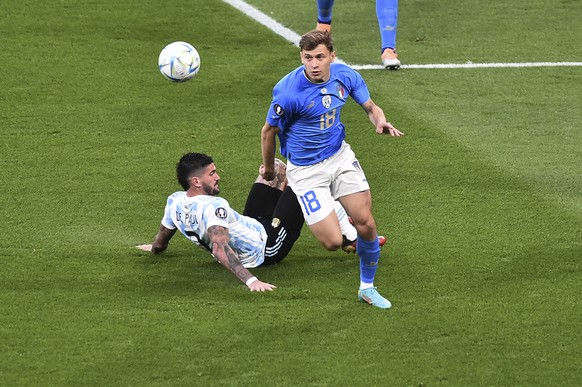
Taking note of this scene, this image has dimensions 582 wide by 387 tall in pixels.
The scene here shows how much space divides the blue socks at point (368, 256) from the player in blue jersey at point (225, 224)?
67 centimetres

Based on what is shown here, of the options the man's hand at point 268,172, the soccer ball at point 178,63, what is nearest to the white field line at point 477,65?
the soccer ball at point 178,63

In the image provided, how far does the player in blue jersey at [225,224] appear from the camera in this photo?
8.16 meters

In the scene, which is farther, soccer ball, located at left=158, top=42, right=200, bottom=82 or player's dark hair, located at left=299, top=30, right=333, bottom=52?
soccer ball, located at left=158, top=42, right=200, bottom=82

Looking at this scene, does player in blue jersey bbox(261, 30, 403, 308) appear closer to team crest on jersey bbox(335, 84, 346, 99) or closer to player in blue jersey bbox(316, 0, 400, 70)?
team crest on jersey bbox(335, 84, 346, 99)

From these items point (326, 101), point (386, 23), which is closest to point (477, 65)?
point (386, 23)

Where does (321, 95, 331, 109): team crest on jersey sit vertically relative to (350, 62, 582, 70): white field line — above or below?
above

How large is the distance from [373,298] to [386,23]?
18.5 feet

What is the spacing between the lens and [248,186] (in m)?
10.4

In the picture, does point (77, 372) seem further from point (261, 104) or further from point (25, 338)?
point (261, 104)

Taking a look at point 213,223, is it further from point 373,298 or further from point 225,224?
point 373,298

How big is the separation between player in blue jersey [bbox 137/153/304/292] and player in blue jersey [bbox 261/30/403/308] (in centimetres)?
30

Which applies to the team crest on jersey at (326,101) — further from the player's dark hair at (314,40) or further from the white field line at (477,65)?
the white field line at (477,65)

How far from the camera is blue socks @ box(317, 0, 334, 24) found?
1321cm

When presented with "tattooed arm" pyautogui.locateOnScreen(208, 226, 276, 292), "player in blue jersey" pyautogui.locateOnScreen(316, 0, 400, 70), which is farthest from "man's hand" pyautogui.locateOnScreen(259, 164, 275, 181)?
"player in blue jersey" pyautogui.locateOnScreen(316, 0, 400, 70)
